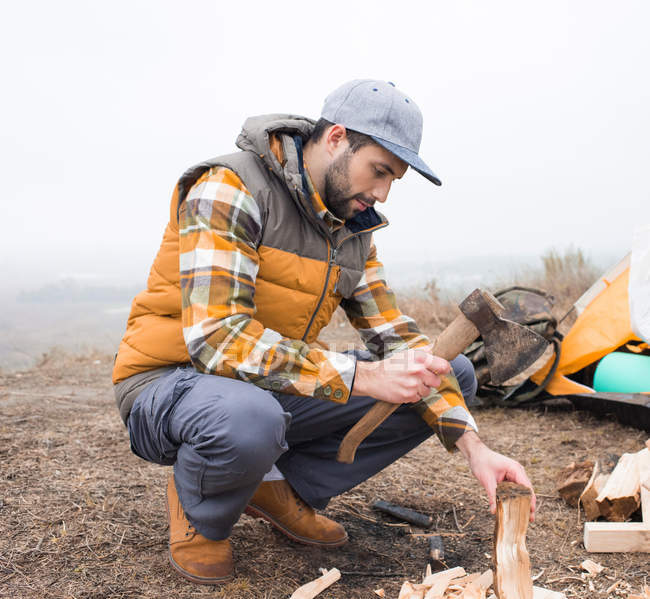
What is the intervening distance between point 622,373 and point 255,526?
101 inches

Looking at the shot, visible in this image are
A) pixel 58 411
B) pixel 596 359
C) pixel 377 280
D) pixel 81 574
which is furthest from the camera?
pixel 58 411

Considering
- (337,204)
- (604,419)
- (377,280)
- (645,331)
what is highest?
(337,204)

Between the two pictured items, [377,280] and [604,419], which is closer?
[377,280]

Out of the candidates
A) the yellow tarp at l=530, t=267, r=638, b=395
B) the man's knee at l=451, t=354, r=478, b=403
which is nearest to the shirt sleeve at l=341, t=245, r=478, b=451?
the man's knee at l=451, t=354, r=478, b=403

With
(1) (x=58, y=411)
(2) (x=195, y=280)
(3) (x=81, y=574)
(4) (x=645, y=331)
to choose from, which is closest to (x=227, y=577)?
→ (3) (x=81, y=574)

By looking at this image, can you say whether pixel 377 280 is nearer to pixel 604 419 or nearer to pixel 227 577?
pixel 227 577

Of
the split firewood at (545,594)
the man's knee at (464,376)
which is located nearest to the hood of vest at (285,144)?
the man's knee at (464,376)

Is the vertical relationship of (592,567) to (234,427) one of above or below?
below

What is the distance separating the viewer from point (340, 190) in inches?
92.0

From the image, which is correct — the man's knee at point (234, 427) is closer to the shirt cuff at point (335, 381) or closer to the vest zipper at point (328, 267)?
the shirt cuff at point (335, 381)

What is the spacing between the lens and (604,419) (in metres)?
4.13

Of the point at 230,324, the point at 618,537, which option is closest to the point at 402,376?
the point at 230,324

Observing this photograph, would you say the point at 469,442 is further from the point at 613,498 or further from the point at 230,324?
Result: the point at 230,324

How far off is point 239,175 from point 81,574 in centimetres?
153
